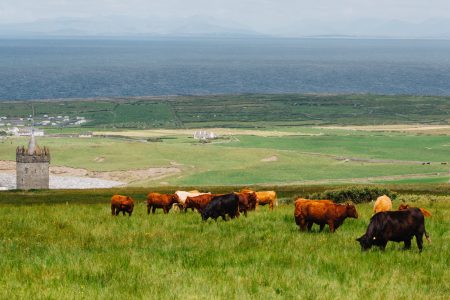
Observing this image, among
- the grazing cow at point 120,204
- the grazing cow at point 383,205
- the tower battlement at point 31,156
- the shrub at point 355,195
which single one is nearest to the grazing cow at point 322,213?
the grazing cow at point 383,205

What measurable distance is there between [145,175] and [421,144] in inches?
2748

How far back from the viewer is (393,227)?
16000 mm

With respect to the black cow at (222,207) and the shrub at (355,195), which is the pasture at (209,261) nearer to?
the black cow at (222,207)

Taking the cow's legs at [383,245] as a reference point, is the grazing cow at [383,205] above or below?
below

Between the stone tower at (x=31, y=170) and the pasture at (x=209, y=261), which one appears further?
the stone tower at (x=31, y=170)

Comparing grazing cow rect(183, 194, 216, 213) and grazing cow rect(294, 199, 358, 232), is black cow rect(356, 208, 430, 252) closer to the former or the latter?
grazing cow rect(294, 199, 358, 232)

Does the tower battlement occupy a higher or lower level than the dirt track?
higher

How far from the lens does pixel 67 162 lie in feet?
443

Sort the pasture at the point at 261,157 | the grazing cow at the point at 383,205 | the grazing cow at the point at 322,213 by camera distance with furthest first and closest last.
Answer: the pasture at the point at 261,157
the grazing cow at the point at 383,205
the grazing cow at the point at 322,213

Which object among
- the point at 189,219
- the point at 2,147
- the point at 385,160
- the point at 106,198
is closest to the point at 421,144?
the point at 385,160

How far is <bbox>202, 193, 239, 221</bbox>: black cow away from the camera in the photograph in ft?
74.1

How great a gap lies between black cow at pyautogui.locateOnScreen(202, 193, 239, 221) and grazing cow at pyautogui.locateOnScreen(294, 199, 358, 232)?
3.36 meters

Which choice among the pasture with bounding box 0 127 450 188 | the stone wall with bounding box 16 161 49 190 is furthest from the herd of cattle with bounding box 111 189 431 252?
the pasture with bounding box 0 127 450 188

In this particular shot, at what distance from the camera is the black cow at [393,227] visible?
15953mm
